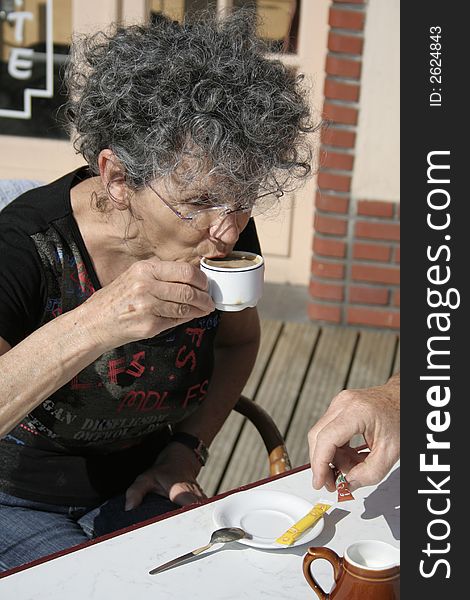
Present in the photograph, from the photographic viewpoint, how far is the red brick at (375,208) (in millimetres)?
3928

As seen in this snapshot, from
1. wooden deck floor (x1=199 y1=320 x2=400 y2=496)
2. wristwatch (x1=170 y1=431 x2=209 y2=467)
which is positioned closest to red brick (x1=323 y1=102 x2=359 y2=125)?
wooden deck floor (x1=199 y1=320 x2=400 y2=496)

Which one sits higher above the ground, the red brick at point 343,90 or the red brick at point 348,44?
the red brick at point 348,44

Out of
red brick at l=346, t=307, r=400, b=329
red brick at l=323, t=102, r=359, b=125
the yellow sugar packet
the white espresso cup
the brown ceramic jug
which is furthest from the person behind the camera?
red brick at l=346, t=307, r=400, b=329

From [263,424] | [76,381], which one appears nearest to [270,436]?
[263,424]

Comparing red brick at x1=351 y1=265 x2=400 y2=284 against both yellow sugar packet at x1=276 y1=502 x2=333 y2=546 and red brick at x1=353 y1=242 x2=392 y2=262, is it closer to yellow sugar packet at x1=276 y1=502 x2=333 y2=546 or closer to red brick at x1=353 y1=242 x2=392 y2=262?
red brick at x1=353 y1=242 x2=392 y2=262

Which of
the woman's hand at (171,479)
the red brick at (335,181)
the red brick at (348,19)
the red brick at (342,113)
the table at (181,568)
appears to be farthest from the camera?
the red brick at (335,181)

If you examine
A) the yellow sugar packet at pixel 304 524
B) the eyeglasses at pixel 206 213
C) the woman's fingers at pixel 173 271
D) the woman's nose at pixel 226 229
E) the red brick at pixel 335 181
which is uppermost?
the eyeglasses at pixel 206 213

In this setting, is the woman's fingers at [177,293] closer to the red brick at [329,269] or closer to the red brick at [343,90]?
the red brick at [343,90]

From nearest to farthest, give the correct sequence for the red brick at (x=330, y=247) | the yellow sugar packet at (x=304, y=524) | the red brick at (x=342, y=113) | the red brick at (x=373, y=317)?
the yellow sugar packet at (x=304, y=524) < the red brick at (x=342, y=113) < the red brick at (x=330, y=247) < the red brick at (x=373, y=317)

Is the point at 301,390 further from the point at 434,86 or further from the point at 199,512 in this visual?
the point at 434,86

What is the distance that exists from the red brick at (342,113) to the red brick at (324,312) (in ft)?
2.83

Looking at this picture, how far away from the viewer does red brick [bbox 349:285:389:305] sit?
4094 mm

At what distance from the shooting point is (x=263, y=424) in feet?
6.96

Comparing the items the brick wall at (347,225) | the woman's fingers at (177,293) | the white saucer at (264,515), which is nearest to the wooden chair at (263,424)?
the white saucer at (264,515)
